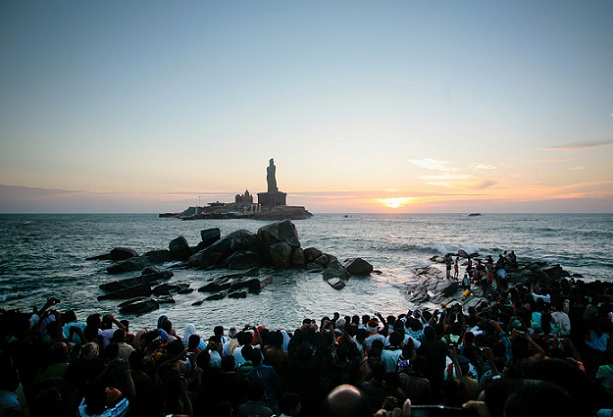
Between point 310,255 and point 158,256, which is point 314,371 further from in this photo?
point 158,256

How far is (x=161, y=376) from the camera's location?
4.99 m

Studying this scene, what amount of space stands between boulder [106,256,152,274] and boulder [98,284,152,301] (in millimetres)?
8414

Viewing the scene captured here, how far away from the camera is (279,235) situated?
28672mm

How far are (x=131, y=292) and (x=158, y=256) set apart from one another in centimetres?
1262

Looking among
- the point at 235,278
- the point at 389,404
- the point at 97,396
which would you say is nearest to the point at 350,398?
the point at 389,404

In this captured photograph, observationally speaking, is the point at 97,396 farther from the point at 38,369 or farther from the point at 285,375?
the point at 285,375

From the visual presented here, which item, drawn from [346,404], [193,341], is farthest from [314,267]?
[346,404]

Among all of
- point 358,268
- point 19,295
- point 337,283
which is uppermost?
point 358,268

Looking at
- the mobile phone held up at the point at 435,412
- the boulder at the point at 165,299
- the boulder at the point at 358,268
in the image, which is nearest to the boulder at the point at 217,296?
the boulder at the point at 165,299

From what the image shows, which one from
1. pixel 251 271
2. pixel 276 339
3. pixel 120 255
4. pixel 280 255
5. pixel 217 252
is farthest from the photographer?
pixel 120 255

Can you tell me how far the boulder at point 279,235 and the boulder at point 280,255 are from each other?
85 centimetres

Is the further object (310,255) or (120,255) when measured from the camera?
(120,255)

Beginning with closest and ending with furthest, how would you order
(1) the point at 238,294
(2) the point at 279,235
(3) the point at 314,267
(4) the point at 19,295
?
(1) the point at 238,294 < (4) the point at 19,295 < (3) the point at 314,267 < (2) the point at 279,235

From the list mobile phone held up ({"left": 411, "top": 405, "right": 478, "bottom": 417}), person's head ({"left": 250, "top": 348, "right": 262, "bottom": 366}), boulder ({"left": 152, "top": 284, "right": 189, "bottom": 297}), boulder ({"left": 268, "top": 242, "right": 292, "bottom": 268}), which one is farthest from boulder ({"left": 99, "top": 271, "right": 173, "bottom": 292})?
mobile phone held up ({"left": 411, "top": 405, "right": 478, "bottom": 417})
